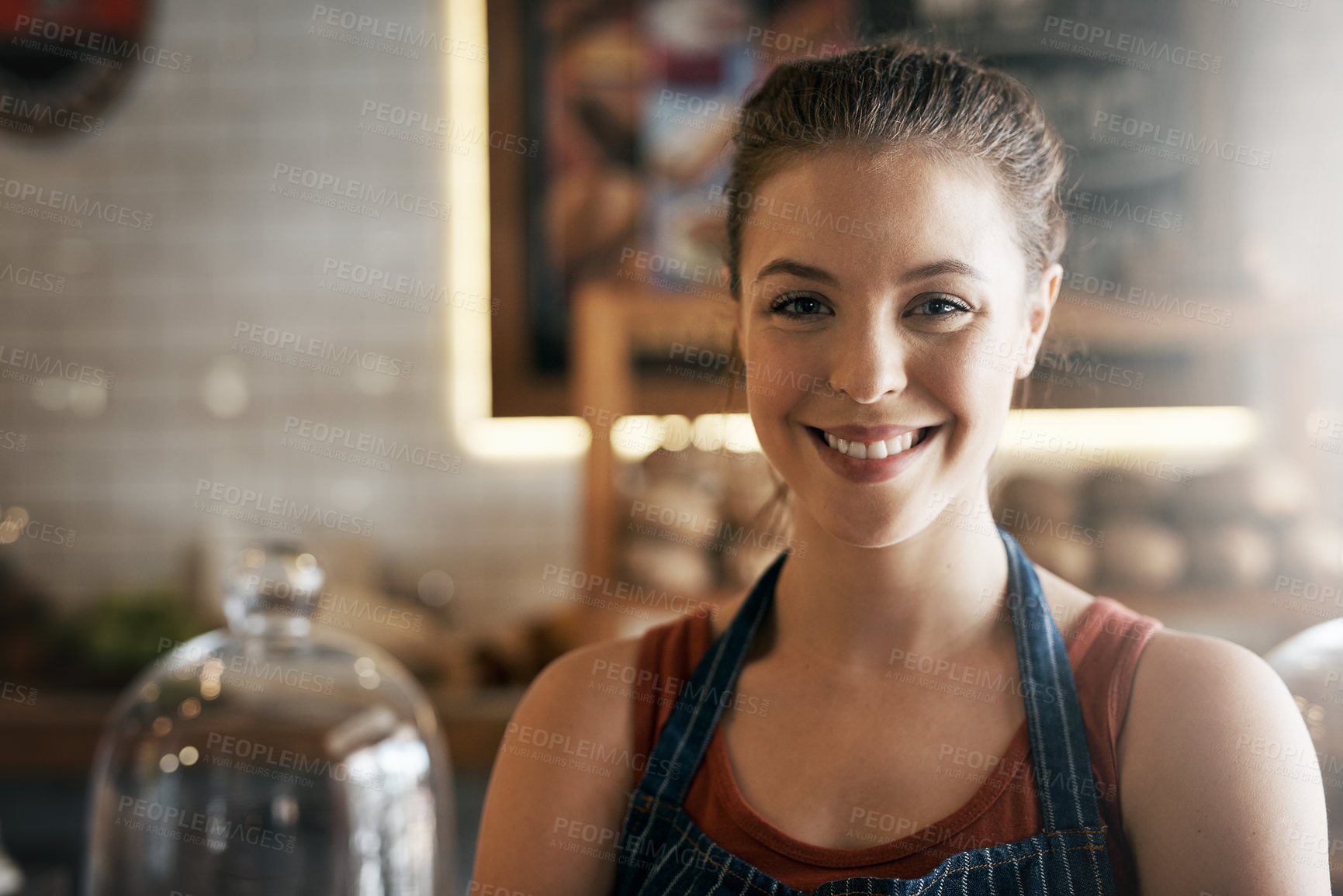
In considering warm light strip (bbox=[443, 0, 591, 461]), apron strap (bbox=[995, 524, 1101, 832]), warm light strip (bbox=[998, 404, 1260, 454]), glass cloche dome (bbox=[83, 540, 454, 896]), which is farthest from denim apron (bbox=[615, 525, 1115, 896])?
warm light strip (bbox=[443, 0, 591, 461])

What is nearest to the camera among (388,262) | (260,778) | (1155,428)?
(260,778)

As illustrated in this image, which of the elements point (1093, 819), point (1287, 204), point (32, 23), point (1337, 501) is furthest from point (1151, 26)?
point (32, 23)

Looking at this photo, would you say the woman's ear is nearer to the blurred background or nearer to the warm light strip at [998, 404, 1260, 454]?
the warm light strip at [998, 404, 1260, 454]

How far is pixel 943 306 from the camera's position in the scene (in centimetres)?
73

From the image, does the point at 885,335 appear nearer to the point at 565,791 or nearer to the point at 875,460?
the point at 875,460

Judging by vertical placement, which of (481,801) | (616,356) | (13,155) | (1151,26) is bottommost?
(481,801)

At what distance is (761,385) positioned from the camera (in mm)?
781

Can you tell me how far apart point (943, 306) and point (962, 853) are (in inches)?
13.7

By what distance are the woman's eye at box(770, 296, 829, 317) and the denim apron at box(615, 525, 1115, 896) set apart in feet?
0.78

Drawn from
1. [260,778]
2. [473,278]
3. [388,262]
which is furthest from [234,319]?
[260,778]

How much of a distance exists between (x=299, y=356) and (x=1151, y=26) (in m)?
1.97

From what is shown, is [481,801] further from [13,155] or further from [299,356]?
[13,155]

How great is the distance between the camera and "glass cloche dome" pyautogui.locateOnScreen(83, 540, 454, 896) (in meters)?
1.00

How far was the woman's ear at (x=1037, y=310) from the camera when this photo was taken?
801mm
